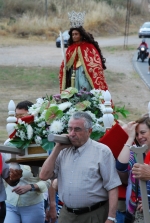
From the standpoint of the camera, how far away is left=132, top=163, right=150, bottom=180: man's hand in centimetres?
519

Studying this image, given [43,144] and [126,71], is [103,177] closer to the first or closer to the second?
[43,144]

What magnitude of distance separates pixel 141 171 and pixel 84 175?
52 cm

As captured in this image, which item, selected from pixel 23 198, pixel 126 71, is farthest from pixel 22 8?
pixel 23 198

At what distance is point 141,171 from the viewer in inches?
205

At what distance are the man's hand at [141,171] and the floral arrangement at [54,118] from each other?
3.46ft

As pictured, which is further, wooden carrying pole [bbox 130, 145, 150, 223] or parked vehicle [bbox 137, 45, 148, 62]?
parked vehicle [bbox 137, 45, 148, 62]

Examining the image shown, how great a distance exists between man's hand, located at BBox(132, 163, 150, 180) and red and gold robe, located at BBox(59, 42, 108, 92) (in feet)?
12.7

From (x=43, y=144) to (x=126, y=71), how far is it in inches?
965

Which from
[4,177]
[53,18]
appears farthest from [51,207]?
[53,18]

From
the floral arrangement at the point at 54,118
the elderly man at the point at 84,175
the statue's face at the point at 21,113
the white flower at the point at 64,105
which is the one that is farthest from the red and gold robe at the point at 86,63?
the elderly man at the point at 84,175

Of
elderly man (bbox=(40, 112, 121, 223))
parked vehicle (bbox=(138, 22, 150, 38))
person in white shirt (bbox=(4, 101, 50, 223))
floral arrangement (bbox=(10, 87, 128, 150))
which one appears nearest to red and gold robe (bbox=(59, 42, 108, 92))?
person in white shirt (bbox=(4, 101, 50, 223))

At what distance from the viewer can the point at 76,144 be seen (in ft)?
17.9

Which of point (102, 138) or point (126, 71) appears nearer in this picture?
point (102, 138)

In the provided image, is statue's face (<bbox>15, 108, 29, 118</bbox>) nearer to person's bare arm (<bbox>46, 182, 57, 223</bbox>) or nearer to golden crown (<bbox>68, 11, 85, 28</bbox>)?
person's bare arm (<bbox>46, 182, 57, 223</bbox>)
